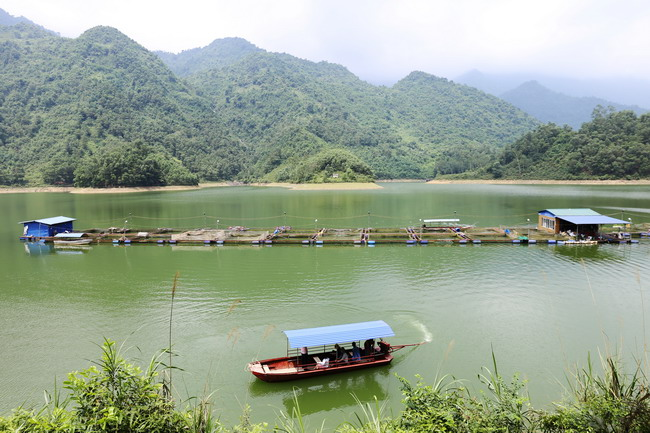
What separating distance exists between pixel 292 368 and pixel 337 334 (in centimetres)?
172

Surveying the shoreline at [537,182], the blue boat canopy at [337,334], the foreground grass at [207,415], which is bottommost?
the blue boat canopy at [337,334]

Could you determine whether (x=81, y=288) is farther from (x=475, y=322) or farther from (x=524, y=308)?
(x=524, y=308)

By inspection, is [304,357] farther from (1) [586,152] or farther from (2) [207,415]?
(1) [586,152]

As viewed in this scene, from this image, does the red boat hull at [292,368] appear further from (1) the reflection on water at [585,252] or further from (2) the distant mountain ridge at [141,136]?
(2) the distant mountain ridge at [141,136]

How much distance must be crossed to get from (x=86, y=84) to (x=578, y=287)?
170 m

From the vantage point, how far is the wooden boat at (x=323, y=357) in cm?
1182

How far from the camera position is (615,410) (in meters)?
6.11

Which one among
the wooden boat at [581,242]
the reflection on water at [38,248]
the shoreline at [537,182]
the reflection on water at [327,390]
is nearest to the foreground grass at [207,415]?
the reflection on water at [327,390]

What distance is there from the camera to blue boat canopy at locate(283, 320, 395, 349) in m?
12.0

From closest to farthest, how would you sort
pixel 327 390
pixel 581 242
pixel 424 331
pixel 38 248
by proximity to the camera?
1. pixel 327 390
2. pixel 424 331
3. pixel 581 242
4. pixel 38 248

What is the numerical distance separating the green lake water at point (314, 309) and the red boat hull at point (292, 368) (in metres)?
0.26

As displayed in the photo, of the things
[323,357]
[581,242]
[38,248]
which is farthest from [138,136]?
[323,357]

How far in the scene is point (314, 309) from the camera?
58.5 ft

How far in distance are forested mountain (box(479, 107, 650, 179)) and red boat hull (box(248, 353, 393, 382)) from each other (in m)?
109
